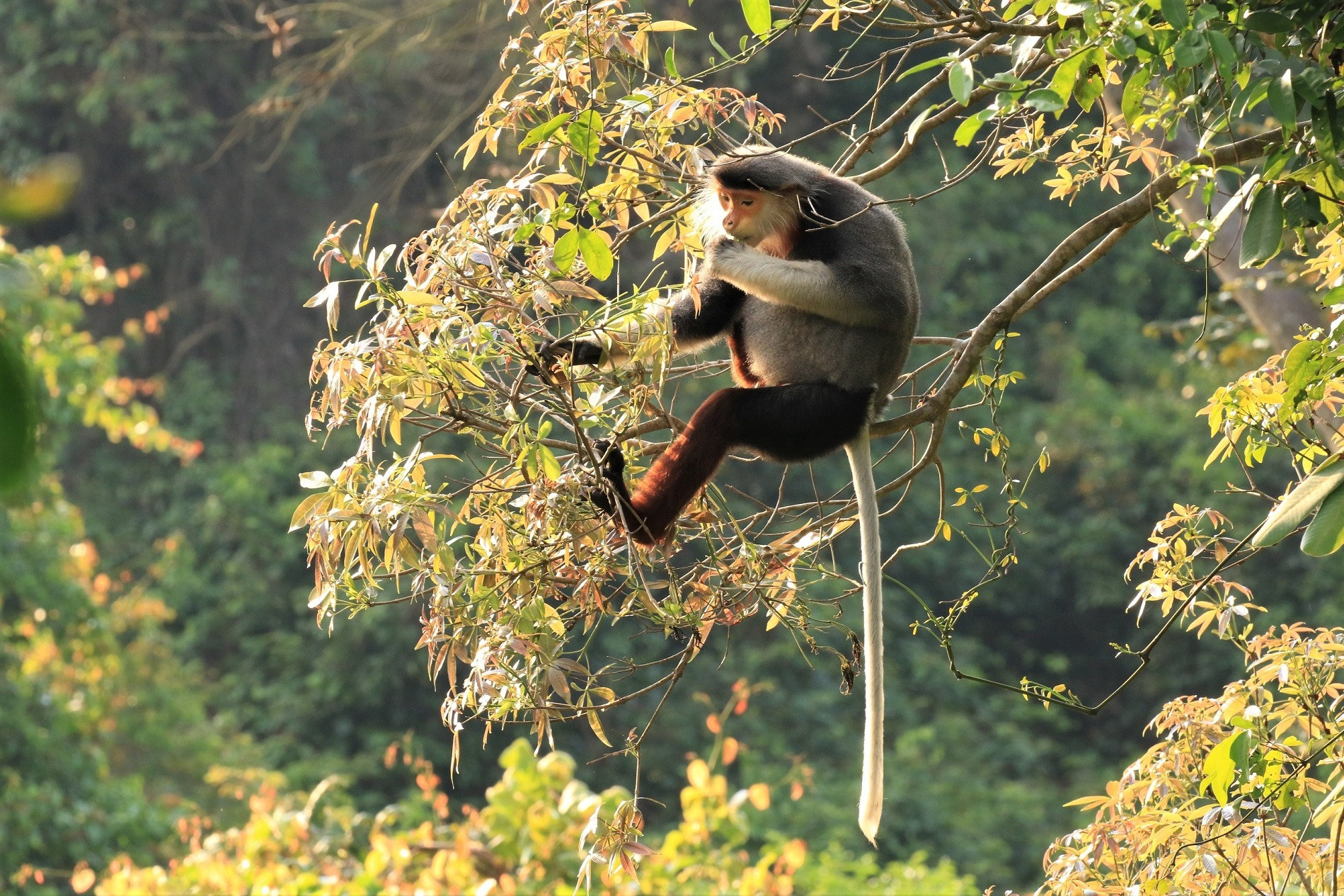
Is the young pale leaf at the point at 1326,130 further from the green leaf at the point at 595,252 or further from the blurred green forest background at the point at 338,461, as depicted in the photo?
the blurred green forest background at the point at 338,461

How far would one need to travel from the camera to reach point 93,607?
5.56m

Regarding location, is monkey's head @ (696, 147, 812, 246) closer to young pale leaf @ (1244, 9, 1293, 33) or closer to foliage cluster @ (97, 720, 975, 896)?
young pale leaf @ (1244, 9, 1293, 33)

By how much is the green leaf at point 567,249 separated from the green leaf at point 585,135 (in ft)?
0.28

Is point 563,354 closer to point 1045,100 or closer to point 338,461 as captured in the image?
point 1045,100

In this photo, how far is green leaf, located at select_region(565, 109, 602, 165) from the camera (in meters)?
1.55

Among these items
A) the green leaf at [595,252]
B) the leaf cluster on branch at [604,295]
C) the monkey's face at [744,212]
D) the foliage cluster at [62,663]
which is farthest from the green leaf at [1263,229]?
the foliage cluster at [62,663]

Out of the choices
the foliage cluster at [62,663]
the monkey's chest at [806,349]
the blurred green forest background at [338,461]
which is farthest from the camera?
the blurred green forest background at [338,461]

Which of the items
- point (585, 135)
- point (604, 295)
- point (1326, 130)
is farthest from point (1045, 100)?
point (604, 295)

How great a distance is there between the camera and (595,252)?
1590 millimetres

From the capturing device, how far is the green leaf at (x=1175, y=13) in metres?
1.20

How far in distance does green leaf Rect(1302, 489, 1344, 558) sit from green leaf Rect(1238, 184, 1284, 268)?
248 millimetres

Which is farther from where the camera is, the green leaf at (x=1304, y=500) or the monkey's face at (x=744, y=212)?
the monkey's face at (x=744, y=212)

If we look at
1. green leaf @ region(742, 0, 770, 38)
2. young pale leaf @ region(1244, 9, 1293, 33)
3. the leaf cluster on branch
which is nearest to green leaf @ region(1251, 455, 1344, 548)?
the leaf cluster on branch

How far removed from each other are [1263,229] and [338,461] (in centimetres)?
672
